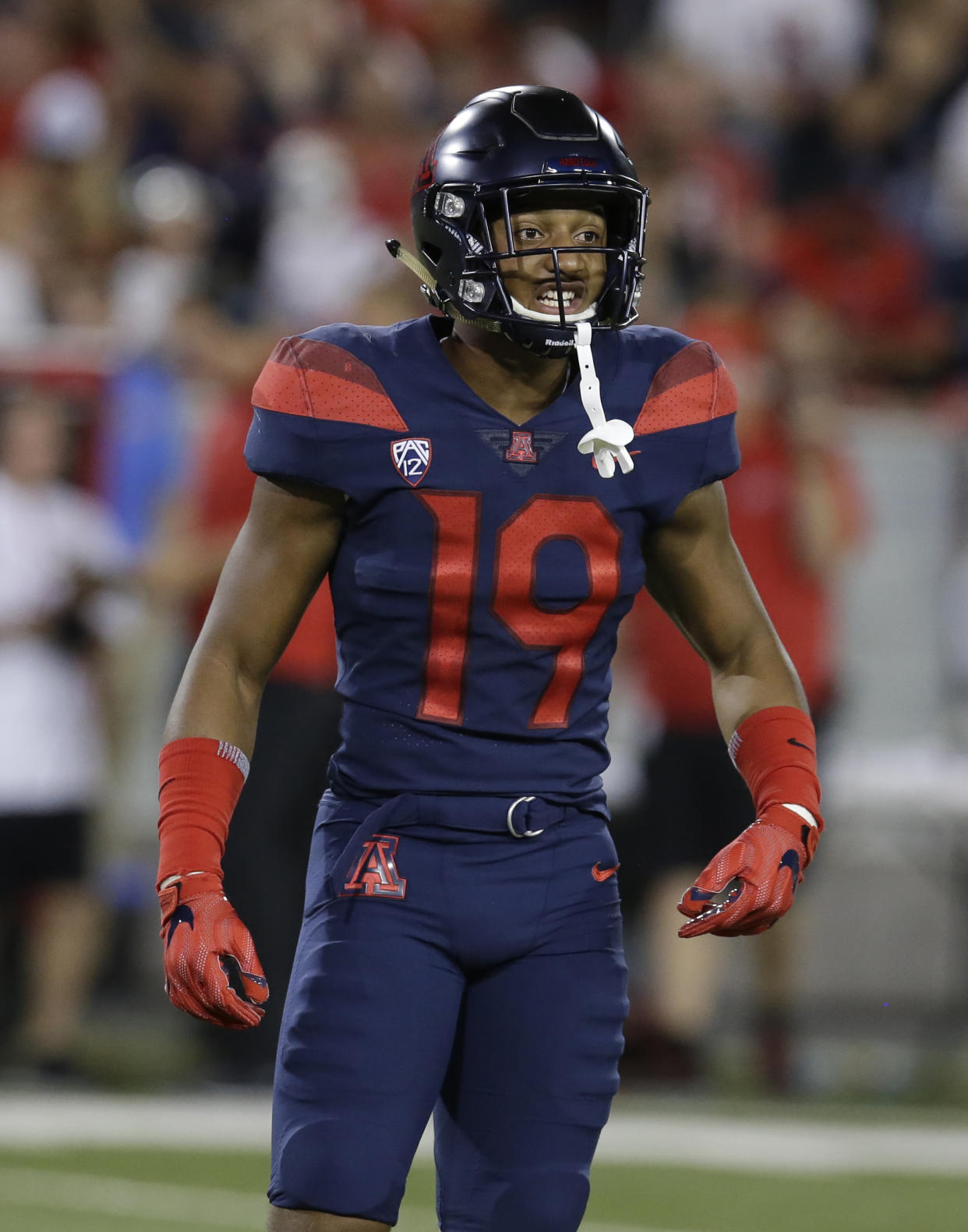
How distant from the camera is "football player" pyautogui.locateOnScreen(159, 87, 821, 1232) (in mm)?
2543

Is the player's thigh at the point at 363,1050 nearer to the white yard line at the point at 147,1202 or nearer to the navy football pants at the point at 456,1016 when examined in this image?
the navy football pants at the point at 456,1016

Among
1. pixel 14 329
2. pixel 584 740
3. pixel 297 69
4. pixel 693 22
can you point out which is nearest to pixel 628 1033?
pixel 14 329

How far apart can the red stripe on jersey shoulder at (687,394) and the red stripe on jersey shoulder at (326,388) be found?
0.33m

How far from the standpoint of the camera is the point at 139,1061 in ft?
20.6

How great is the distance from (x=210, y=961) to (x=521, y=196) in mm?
1009

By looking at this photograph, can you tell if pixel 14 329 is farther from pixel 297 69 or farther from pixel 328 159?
pixel 297 69

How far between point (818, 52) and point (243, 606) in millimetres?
7397

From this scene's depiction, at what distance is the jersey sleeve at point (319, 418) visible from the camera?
260cm

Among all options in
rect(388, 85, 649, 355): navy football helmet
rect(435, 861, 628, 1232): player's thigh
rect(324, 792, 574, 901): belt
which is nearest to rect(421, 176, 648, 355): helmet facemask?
rect(388, 85, 649, 355): navy football helmet

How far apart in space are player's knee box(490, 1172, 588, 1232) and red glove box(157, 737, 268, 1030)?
38cm

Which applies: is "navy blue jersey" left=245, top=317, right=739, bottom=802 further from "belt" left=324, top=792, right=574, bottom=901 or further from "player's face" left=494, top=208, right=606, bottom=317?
"player's face" left=494, top=208, right=606, bottom=317

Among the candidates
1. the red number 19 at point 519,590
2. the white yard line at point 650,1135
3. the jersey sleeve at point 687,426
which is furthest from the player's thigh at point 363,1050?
the white yard line at point 650,1135

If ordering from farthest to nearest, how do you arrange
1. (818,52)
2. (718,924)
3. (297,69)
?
(818,52) → (297,69) → (718,924)

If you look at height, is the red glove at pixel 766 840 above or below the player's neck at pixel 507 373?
below
